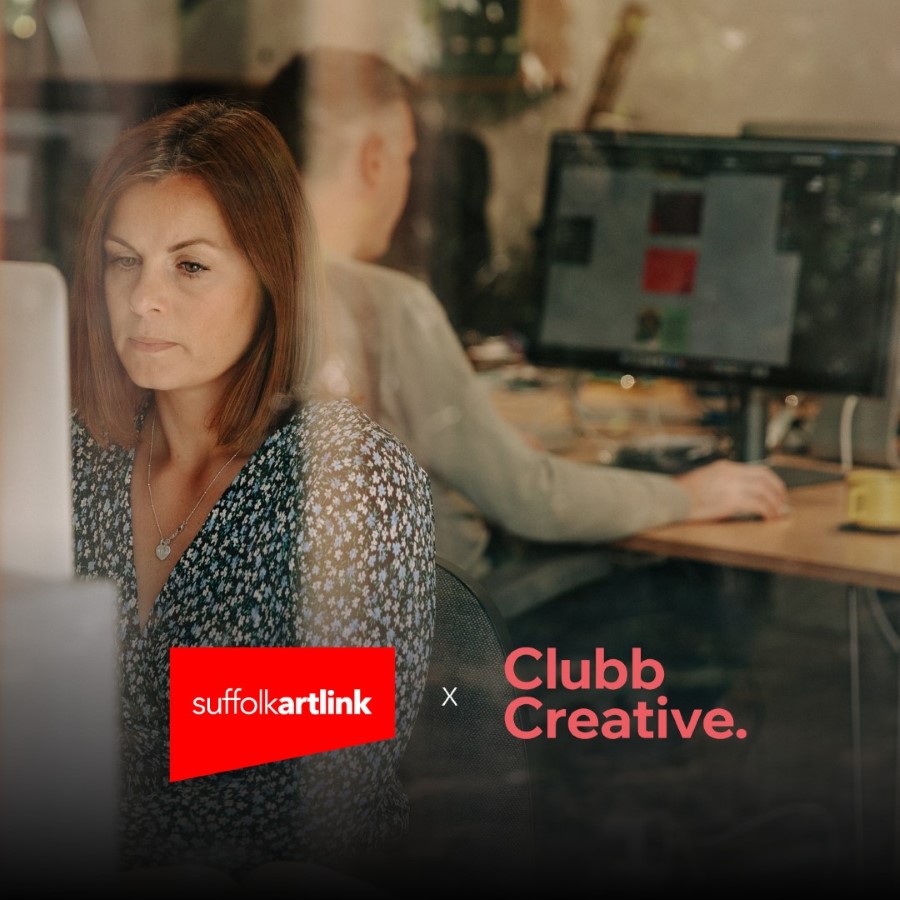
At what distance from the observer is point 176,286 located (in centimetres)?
98

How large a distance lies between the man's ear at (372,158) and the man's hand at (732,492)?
1.79 ft

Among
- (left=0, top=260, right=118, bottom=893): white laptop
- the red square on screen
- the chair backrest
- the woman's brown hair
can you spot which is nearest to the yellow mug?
the red square on screen

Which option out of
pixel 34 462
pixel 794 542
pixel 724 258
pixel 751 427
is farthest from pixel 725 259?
pixel 34 462

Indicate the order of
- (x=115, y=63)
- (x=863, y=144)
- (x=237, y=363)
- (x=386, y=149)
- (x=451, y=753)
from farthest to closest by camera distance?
(x=863, y=144) < (x=386, y=149) < (x=115, y=63) < (x=451, y=753) < (x=237, y=363)

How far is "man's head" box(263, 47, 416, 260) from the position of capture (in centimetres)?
126

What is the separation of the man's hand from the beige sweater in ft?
0.07

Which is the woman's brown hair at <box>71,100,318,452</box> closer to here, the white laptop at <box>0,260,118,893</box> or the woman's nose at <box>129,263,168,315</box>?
the woman's nose at <box>129,263,168,315</box>

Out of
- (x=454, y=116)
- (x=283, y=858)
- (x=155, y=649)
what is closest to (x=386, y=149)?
(x=155, y=649)

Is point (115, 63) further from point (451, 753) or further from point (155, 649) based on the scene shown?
point (451, 753)

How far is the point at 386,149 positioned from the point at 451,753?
29.2 inches

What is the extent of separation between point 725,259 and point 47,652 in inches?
50.0

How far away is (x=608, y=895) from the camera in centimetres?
128

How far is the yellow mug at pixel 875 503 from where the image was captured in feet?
4.78

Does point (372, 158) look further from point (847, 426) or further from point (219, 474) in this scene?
point (847, 426)
